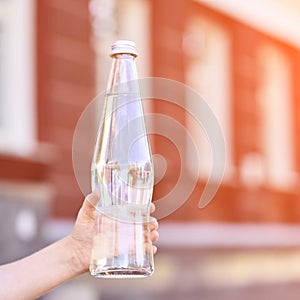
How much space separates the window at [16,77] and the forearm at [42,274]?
15.9ft

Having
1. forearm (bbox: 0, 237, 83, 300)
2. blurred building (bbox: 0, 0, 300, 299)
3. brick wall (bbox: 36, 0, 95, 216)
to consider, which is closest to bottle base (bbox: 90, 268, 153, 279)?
forearm (bbox: 0, 237, 83, 300)

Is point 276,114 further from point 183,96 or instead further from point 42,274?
point 42,274

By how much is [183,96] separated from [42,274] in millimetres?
7392

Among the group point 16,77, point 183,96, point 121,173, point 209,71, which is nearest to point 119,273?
point 121,173

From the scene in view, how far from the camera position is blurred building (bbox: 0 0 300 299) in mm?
7145

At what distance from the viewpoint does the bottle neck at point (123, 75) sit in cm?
212

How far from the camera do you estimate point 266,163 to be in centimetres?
1109

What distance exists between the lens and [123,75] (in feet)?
6.97

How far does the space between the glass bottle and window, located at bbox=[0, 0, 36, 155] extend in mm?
4967

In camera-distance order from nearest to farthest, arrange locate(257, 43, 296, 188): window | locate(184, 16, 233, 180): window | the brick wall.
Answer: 1. the brick wall
2. locate(184, 16, 233, 180): window
3. locate(257, 43, 296, 188): window

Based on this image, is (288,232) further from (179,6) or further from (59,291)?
(59,291)

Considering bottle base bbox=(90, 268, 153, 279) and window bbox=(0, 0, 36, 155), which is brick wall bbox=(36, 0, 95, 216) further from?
bottle base bbox=(90, 268, 153, 279)

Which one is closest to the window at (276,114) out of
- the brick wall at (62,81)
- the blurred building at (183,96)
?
the blurred building at (183,96)

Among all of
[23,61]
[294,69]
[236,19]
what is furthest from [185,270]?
[294,69]
